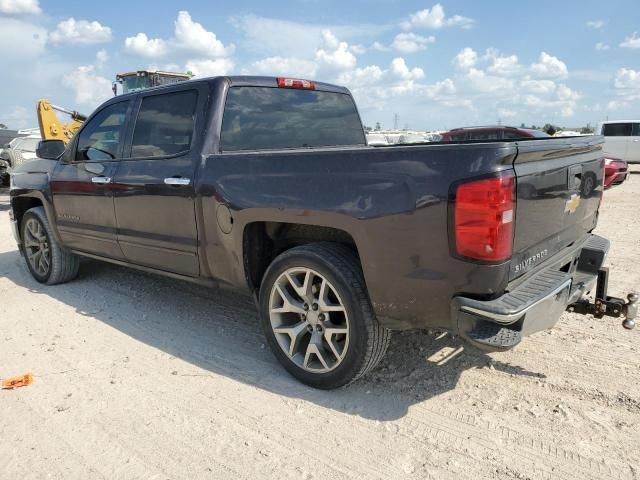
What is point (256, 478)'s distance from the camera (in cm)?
239

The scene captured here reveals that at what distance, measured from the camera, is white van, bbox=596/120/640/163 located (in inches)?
759

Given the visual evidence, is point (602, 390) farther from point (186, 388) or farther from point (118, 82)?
point (118, 82)

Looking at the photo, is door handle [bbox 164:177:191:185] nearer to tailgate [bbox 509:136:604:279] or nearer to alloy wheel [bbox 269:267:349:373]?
alloy wheel [bbox 269:267:349:373]

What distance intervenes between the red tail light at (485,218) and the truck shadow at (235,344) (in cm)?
110

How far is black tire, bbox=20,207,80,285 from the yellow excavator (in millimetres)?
7648

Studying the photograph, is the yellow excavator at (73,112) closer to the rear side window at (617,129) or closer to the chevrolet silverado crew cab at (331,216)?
the chevrolet silverado crew cab at (331,216)

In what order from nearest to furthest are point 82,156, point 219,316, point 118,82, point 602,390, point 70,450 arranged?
point 70,450 < point 602,390 < point 219,316 < point 82,156 < point 118,82

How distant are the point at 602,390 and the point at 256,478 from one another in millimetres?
2073

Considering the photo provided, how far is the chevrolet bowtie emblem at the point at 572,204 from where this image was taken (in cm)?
300

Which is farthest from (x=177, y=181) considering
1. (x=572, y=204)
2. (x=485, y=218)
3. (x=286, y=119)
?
(x=572, y=204)

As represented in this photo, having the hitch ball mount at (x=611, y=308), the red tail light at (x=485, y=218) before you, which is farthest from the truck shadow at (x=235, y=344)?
the red tail light at (x=485, y=218)

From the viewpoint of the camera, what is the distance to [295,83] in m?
4.20

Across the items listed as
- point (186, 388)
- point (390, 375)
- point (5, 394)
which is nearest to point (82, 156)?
point (5, 394)

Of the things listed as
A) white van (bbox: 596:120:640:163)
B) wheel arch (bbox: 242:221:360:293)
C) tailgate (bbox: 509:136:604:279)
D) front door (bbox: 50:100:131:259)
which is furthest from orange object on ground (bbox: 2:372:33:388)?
white van (bbox: 596:120:640:163)
